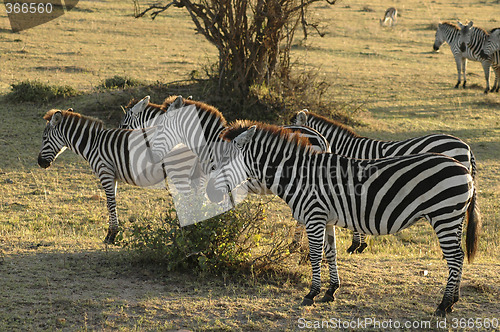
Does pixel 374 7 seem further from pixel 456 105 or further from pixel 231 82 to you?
pixel 231 82

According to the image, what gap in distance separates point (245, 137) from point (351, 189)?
1212 mm

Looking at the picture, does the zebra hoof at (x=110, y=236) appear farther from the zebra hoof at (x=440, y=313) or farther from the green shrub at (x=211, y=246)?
the zebra hoof at (x=440, y=313)

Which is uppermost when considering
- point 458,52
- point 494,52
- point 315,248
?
point 494,52

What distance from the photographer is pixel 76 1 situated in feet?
85.6

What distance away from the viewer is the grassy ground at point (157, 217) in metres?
5.27

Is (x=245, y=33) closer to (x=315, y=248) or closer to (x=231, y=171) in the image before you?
(x=231, y=171)

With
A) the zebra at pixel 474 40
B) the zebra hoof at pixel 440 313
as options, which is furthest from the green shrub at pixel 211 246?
the zebra at pixel 474 40

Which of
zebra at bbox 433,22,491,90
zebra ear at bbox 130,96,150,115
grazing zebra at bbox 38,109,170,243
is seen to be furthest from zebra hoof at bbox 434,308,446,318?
zebra at bbox 433,22,491,90

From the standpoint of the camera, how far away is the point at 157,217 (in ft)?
24.6

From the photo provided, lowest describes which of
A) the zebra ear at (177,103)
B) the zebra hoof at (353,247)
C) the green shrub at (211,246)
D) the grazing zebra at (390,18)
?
the zebra hoof at (353,247)

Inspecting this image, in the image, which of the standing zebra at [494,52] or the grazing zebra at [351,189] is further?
the standing zebra at [494,52]

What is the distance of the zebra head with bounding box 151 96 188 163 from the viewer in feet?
27.1

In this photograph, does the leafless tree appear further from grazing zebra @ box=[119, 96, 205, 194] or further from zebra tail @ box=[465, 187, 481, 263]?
zebra tail @ box=[465, 187, 481, 263]

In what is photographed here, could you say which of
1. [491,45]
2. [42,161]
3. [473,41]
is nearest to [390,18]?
[473,41]
